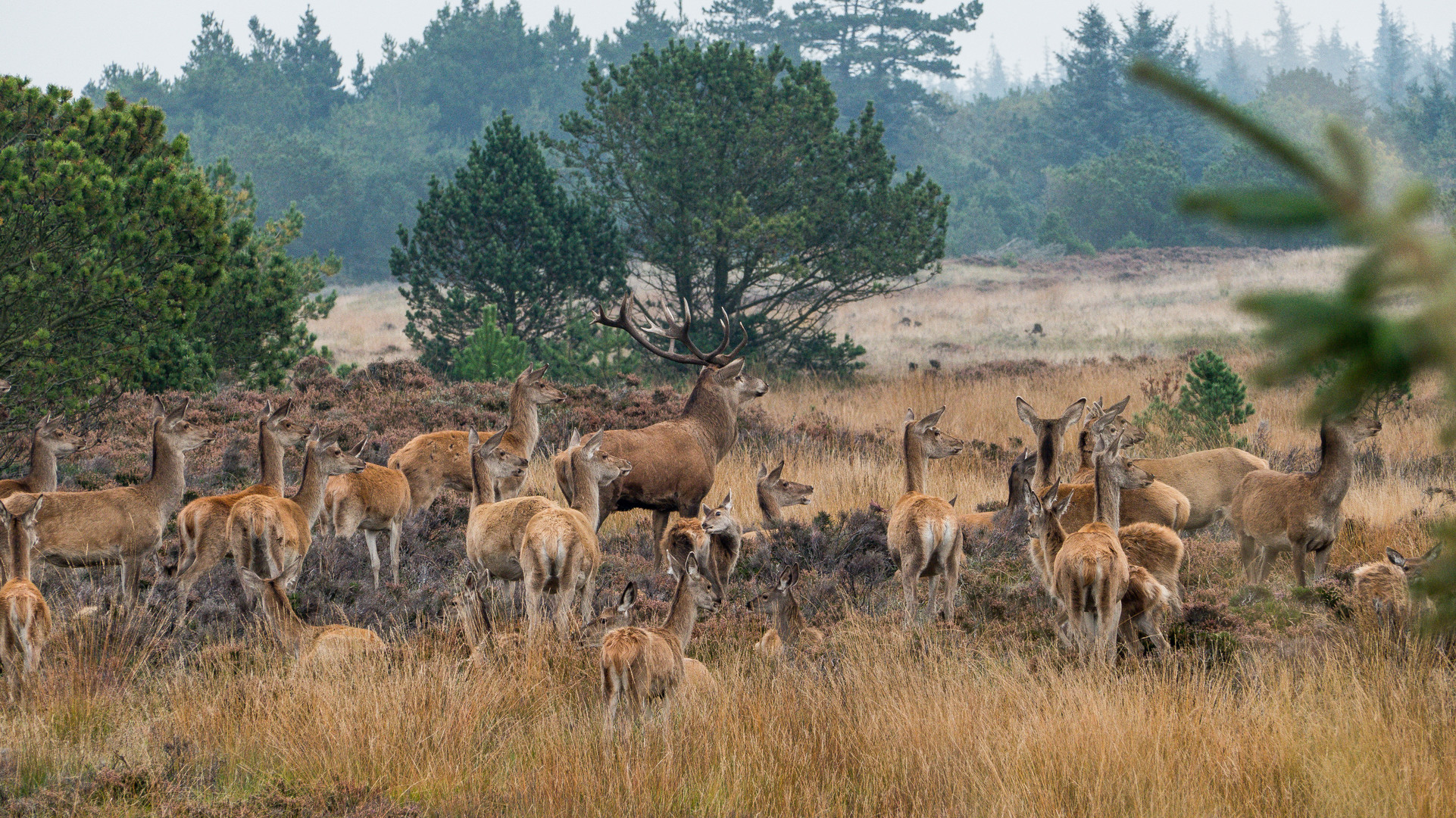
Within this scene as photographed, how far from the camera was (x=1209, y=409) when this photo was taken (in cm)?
1356

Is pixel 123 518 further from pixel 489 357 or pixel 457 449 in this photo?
pixel 489 357

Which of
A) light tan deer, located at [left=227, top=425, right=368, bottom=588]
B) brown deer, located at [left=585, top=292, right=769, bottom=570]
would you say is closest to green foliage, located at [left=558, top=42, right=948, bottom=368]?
brown deer, located at [left=585, top=292, right=769, bottom=570]

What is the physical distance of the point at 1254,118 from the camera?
124 cm

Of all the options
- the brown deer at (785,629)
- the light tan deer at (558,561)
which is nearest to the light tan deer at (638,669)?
the brown deer at (785,629)

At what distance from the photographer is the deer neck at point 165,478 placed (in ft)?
27.6

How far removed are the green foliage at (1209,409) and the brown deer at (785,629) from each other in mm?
7796

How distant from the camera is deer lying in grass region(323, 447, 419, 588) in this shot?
9.05 m

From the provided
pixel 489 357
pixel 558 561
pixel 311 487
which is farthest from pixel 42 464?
pixel 489 357

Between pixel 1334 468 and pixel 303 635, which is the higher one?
pixel 1334 468

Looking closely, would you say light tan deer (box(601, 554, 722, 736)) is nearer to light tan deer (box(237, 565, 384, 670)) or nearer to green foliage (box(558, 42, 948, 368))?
light tan deer (box(237, 565, 384, 670))

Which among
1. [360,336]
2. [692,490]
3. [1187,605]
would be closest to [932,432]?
[692,490]

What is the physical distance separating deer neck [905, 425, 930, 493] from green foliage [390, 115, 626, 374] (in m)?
11.4

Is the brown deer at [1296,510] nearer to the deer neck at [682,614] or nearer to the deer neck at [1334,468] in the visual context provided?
the deer neck at [1334,468]

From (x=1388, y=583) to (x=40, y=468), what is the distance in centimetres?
859
